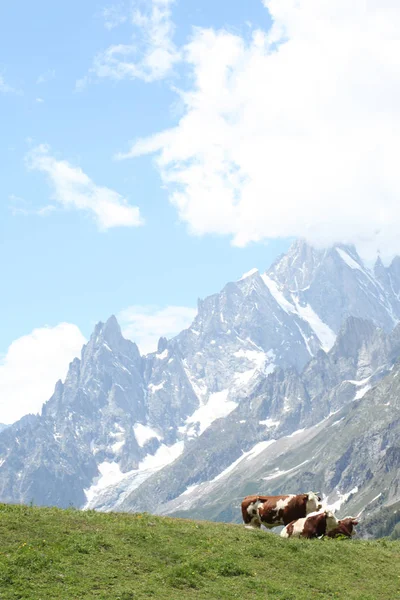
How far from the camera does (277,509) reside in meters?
43.8

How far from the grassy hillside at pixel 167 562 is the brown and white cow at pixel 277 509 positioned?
10.4 ft

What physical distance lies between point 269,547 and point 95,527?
9527 mm

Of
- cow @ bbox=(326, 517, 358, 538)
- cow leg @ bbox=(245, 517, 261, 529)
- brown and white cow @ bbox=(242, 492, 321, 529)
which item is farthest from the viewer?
cow leg @ bbox=(245, 517, 261, 529)

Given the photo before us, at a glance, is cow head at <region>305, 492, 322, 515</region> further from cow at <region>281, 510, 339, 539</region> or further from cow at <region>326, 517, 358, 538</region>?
cow at <region>326, 517, 358, 538</region>

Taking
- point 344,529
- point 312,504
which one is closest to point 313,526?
point 312,504

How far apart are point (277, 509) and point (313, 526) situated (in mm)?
2772

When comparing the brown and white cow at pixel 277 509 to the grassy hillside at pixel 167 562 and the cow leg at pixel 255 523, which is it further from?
the grassy hillside at pixel 167 562

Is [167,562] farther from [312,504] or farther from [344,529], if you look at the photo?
[344,529]

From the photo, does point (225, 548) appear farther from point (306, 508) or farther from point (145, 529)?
point (306, 508)

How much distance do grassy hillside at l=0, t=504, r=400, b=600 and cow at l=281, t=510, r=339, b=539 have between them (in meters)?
1.46

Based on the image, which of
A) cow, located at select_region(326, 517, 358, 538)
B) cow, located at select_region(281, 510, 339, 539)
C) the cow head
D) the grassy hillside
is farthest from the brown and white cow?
the grassy hillside

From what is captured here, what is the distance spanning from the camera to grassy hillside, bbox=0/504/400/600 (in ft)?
97.5

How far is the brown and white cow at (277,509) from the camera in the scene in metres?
43.6

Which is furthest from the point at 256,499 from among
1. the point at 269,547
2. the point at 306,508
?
the point at 269,547
